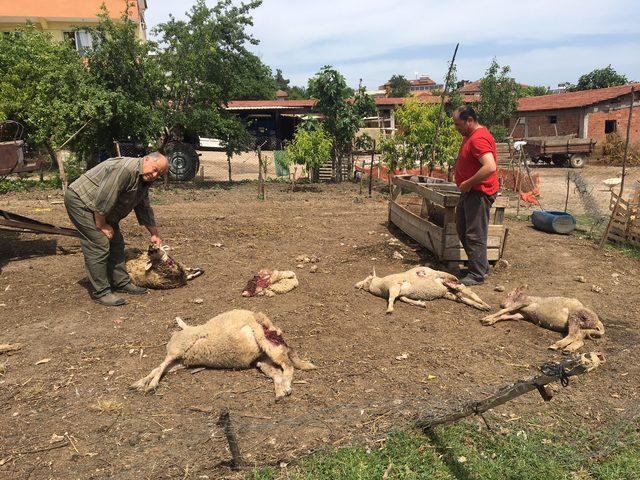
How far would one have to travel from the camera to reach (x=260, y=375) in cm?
400

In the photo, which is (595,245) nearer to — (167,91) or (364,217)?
(364,217)

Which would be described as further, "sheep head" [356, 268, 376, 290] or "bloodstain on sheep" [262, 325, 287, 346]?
"sheep head" [356, 268, 376, 290]

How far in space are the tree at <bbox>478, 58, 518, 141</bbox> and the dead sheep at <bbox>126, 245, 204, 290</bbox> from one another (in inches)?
1049

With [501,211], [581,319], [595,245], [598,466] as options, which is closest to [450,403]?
[598,466]

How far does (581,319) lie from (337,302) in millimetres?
2445

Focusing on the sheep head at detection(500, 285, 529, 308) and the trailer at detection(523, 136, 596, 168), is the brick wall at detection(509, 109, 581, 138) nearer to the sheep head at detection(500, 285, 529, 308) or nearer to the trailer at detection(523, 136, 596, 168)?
the trailer at detection(523, 136, 596, 168)

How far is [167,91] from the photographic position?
636 inches

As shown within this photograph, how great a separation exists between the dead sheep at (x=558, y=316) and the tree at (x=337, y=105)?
13.4 meters

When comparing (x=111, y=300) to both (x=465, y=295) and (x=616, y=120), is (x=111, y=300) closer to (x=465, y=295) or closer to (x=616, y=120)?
(x=465, y=295)

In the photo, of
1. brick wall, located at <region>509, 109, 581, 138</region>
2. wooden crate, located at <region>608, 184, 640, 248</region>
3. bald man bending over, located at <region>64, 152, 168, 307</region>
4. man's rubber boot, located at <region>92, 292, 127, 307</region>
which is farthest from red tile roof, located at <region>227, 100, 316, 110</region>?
man's rubber boot, located at <region>92, 292, 127, 307</region>

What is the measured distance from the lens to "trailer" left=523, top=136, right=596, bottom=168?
25594 millimetres

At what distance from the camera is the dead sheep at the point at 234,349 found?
13.0 feet

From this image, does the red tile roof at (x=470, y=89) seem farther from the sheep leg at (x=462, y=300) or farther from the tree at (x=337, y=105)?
the sheep leg at (x=462, y=300)

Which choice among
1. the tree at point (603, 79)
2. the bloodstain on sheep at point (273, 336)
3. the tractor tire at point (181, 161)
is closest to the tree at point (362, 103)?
the tractor tire at point (181, 161)
